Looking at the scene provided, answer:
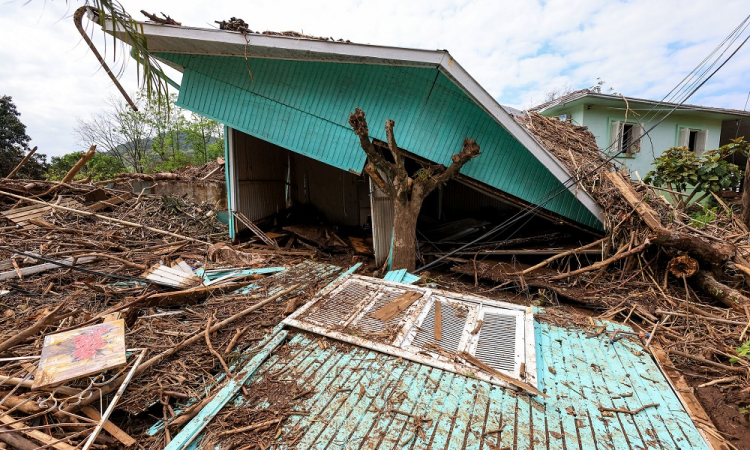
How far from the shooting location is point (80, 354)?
267 centimetres

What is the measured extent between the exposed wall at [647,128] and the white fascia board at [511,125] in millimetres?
9607

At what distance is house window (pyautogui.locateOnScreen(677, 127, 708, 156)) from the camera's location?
1416 centimetres

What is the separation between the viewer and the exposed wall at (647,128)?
13.4 meters

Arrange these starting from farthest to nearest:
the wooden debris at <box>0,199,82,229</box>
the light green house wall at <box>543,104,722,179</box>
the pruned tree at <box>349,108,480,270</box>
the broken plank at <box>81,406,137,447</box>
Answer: the light green house wall at <box>543,104,722,179</box>, the wooden debris at <box>0,199,82,229</box>, the pruned tree at <box>349,108,480,270</box>, the broken plank at <box>81,406,137,447</box>

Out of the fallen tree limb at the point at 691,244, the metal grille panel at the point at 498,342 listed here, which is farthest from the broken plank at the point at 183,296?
the fallen tree limb at the point at 691,244

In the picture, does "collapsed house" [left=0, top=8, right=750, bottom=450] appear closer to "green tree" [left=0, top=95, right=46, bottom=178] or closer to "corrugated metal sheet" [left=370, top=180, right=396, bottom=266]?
"corrugated metal sheet" [left=370, top=180, right=396, bottom=266]

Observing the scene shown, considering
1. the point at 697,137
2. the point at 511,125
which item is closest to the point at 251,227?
the point at 511,125

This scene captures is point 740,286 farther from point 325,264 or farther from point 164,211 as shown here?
point 164,211

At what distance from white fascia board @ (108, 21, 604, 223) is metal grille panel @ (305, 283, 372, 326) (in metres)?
4.29

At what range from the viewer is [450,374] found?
323 centimetres

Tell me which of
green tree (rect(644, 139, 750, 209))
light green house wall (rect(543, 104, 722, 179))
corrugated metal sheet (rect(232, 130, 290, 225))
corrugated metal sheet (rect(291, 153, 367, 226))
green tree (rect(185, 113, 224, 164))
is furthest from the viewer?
green tree (rect(185, 113, 224, 164))

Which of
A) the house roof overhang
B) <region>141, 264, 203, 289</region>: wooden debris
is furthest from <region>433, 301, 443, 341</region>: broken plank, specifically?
the house roof overhang

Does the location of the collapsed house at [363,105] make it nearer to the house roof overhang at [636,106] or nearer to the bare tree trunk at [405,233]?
the bare tree trunk at [405,233]

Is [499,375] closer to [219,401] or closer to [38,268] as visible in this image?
[219,401]
